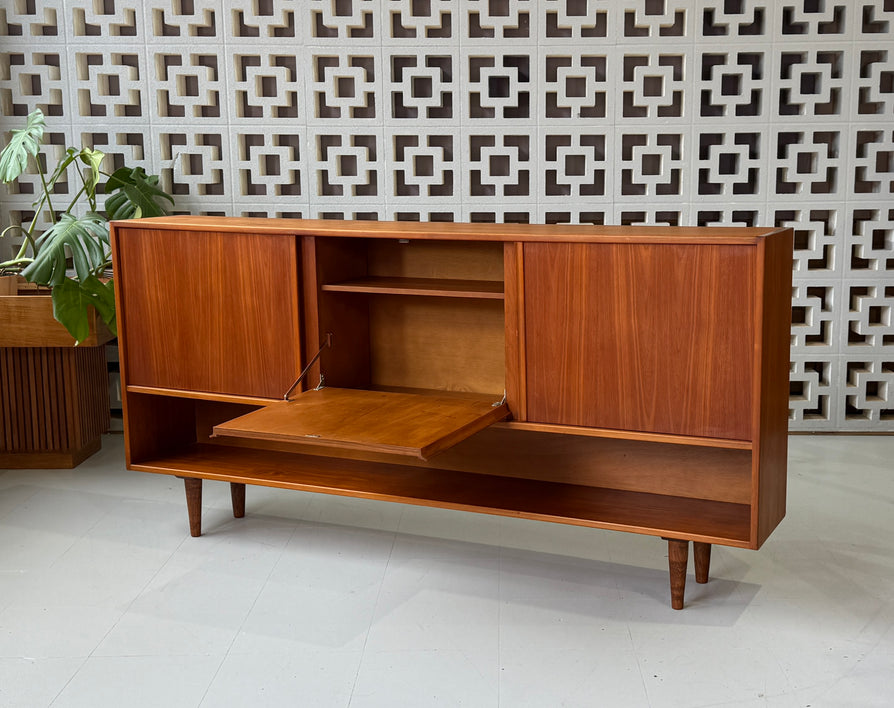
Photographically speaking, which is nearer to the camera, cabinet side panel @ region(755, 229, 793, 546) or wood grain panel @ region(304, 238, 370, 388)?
cabinet side panel @ region(755, 229, 793, 546)

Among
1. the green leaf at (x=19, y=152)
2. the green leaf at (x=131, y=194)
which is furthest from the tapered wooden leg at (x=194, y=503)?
the green leaf at (x=19, y=152)

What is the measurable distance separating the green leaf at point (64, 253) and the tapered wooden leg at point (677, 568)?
274 cm

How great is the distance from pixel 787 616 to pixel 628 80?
2894 mm

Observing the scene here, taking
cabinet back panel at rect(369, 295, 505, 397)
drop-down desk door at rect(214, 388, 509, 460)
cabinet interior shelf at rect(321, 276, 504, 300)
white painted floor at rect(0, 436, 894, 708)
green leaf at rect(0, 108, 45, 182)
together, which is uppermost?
green leaf at rect(0, 108, 45, 182)

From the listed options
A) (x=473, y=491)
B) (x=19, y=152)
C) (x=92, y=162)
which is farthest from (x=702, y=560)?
(x=19, y=152)

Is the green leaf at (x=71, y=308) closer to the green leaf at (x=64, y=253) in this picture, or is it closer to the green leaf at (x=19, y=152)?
the green leaf at (x=64, y=253)

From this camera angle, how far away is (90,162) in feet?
15.7

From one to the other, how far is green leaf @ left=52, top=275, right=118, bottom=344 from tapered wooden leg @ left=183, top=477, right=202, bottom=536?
3.17ft

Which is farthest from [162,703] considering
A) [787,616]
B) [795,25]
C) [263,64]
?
[795,25]

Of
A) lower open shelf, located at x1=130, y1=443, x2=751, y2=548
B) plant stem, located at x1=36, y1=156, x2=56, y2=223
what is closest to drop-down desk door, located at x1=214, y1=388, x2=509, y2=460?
lower open shelf, located at x1=130, y1=443, x2=751, y2=548

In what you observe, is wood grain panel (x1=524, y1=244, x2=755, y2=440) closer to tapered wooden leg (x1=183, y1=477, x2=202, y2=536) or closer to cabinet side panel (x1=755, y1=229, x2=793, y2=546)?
cabinet side panel (x1=755, y1=229, x2=793, y2=546)

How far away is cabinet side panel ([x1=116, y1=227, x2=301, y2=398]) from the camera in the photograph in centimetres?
353

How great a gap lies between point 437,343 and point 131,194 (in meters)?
2.03

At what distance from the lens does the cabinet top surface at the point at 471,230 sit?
9.71 feet
